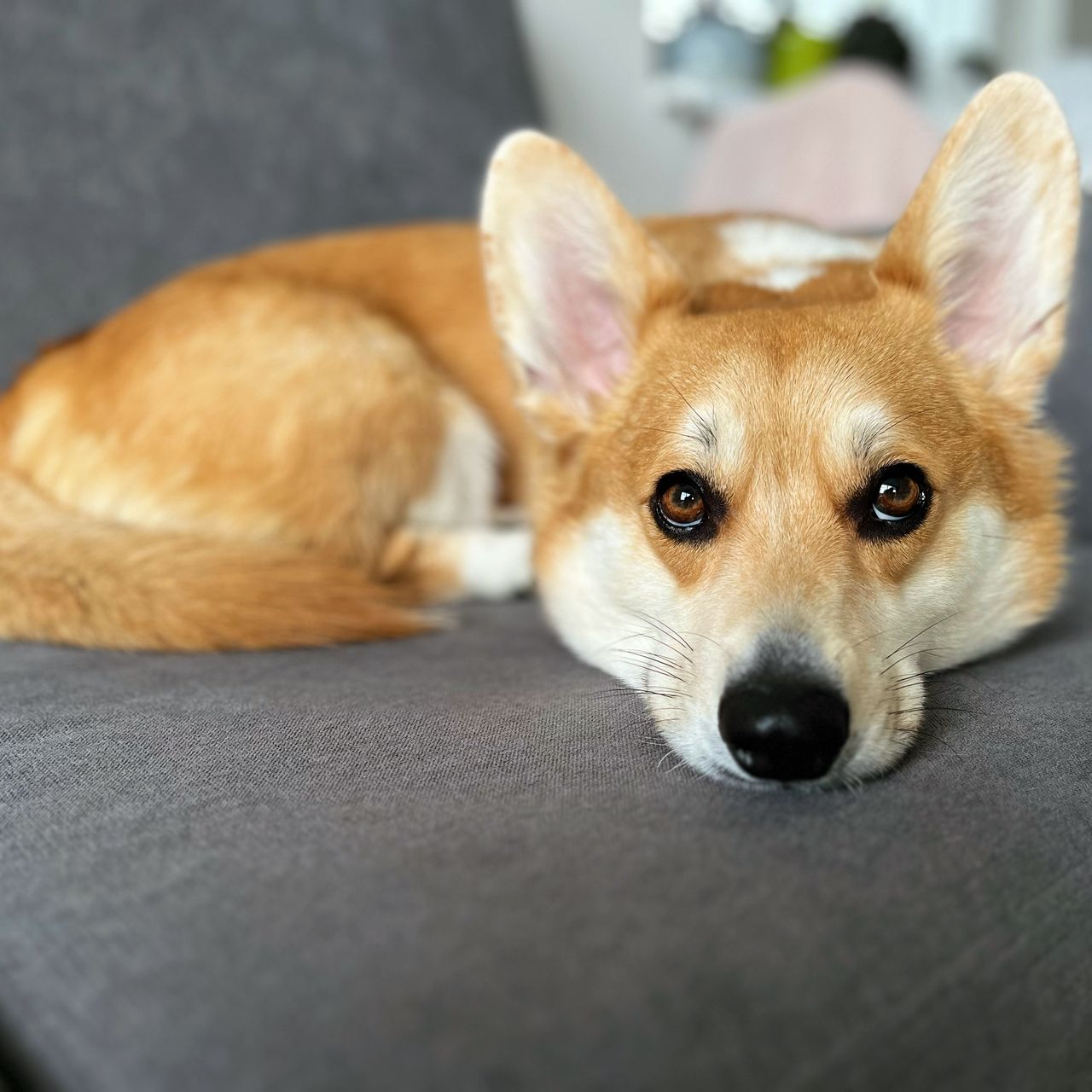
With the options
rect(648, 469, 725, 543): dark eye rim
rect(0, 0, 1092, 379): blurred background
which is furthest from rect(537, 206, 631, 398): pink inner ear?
rect(0, 0, 1092, 379): blurred background

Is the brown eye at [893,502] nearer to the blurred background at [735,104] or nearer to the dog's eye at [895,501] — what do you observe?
the dog's eye at [895,501]

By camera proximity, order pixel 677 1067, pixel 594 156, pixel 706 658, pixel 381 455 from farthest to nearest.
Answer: pixel 594 156, pixel 381 455, pixel 706 658, pixel 677 1067

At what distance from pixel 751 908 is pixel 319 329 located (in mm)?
1353

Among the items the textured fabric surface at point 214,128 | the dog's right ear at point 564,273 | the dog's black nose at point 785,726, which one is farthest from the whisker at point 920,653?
the textured fabric surface at point 214,128

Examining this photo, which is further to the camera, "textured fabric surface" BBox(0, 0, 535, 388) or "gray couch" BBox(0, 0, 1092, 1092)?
"textured fabric surface" BBox(0, 0, 535, 388)

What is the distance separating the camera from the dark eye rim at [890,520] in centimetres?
114

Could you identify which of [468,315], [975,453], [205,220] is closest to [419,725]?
[975,453]

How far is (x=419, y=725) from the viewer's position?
42.4 inches

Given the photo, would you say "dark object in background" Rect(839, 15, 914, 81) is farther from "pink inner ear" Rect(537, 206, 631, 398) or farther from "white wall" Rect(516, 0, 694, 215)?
"pink inner ear" Rect(537, 206, 631, 398)

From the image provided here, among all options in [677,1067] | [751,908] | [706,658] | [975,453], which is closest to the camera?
[677,1067]

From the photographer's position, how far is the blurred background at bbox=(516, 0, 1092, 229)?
3.38 metres

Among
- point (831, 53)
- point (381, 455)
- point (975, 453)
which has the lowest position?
point (381, 455)

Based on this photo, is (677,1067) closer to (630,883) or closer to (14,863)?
(630,883)

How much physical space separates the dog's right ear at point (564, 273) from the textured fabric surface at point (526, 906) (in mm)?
599
